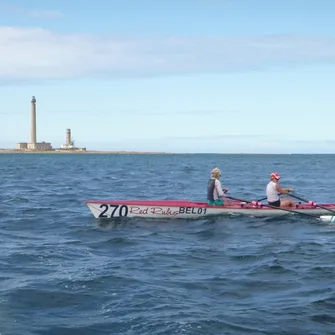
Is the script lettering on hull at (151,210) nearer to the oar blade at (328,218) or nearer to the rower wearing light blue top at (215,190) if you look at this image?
the rower wearing light blue top at (215,190)

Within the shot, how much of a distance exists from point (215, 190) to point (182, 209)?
1534mm

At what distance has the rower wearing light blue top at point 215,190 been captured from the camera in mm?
23344

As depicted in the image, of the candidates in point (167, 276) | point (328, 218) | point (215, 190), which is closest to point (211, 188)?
point (215, 190)

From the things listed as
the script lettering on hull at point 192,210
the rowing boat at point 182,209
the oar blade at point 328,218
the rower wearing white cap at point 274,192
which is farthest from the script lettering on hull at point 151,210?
the oar blade at point 328,218

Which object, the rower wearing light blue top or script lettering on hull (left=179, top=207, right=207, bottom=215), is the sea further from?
the rower wearing light blue top

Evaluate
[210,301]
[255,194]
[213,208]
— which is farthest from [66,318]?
[255,194]

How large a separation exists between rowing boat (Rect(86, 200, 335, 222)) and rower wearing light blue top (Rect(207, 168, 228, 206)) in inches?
11.3

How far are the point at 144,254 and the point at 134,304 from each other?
15.6 feet

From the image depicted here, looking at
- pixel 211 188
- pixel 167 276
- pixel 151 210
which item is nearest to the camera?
pixel 167 276

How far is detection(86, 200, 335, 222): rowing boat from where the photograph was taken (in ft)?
76.0

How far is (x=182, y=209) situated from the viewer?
23.7m

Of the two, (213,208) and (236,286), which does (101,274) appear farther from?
(213,208)

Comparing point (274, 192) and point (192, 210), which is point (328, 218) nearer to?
point (274, 192)

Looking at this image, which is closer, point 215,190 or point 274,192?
point 215,190
